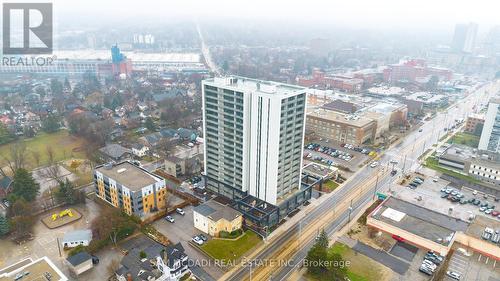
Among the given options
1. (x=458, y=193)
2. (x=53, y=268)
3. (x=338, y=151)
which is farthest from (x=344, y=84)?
(x=53, y=268)

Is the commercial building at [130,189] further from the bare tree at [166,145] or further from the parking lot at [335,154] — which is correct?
the parking lot at [335,154]

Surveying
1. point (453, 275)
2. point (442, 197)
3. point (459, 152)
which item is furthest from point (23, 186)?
point (459, 152)

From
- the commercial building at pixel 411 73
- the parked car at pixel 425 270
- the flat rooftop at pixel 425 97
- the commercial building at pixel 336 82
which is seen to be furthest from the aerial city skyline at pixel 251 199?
the commercial building at pixel 411 73

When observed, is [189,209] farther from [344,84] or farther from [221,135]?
[344,84]

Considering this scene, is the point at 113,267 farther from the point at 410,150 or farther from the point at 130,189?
the point at 410,150

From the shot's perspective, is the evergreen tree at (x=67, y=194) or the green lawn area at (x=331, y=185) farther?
the green lawn area at (x=331, y=185)
